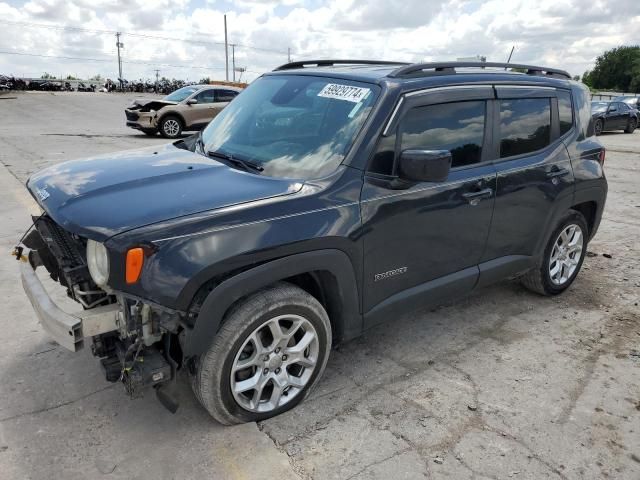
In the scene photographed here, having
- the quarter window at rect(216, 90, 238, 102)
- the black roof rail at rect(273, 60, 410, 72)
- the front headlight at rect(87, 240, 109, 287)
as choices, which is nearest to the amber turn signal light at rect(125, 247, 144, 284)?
the front headlight at rect(87, 240, 109, 287)

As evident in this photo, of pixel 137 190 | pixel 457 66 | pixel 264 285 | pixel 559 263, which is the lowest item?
pixel 559 263

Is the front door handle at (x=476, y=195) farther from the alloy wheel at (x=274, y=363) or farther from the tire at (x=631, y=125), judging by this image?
the tire at (x=631, y=125)

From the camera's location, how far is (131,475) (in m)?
2.56

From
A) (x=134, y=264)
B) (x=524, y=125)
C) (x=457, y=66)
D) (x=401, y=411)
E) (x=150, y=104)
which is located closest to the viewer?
(x=134, y=264)

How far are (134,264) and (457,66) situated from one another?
254 centimetres

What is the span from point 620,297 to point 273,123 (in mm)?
3523

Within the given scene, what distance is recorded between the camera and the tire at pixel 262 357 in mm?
2672

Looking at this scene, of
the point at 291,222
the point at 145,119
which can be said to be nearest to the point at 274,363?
the point at 291,222

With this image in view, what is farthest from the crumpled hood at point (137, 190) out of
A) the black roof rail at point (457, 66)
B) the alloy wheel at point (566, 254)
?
the alloy wheel at point (566, 254)

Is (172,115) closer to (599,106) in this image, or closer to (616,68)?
(599,106)

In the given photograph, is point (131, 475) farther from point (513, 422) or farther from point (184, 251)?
point (513, 422)

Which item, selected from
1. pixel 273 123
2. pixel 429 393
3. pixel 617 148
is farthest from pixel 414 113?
pixel 617 148

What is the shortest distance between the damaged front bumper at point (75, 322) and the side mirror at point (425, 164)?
1671 millimetres

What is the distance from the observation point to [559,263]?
475cm
